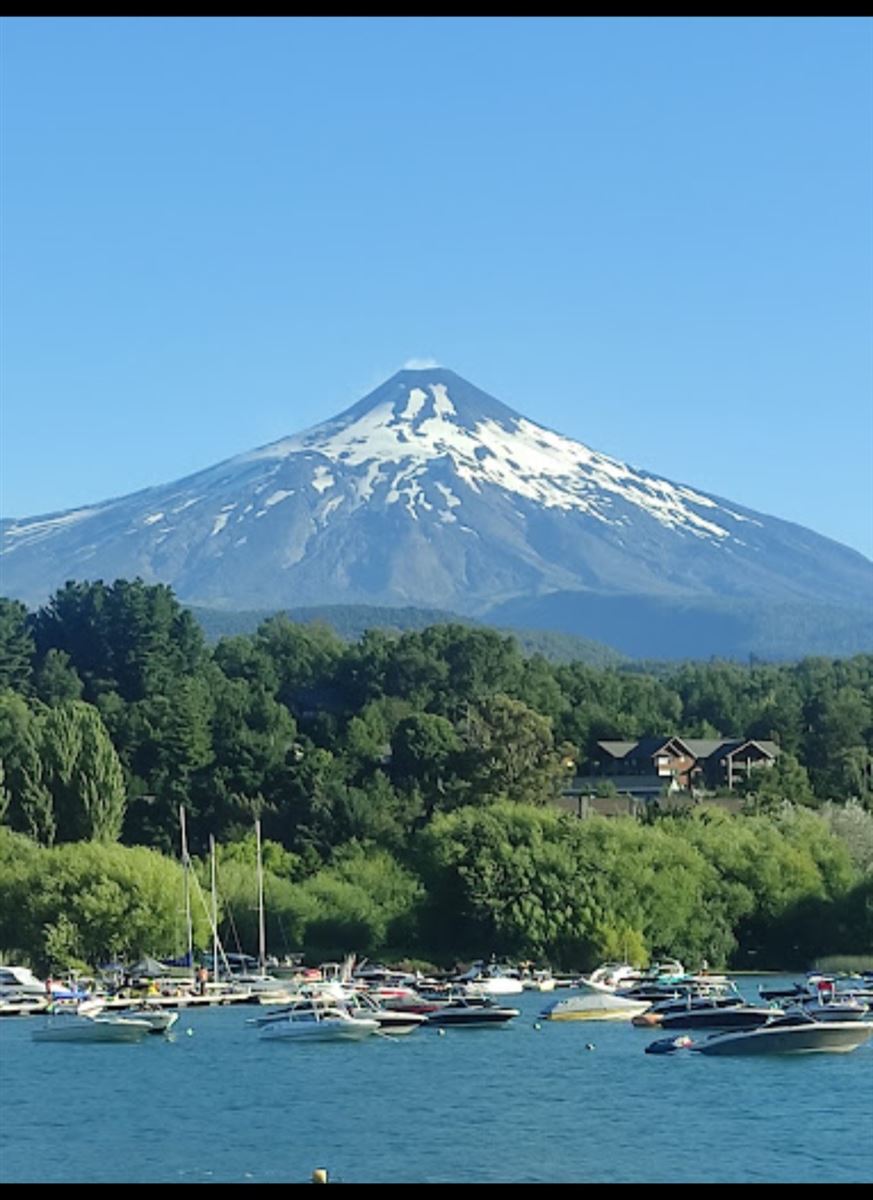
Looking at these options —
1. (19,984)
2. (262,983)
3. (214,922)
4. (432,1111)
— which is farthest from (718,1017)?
(19,984)

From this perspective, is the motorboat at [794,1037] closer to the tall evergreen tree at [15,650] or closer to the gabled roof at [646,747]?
the gabled roof at [646,747]

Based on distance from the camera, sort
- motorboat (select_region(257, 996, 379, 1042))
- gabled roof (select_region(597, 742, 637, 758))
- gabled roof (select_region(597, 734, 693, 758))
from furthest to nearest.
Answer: gabled roof (select_region(597, 734, 693, 758)) → gabled roof (select_region(597, 742, 637, 758)) → motorboat (select_region(257, 996, 379, 1042))

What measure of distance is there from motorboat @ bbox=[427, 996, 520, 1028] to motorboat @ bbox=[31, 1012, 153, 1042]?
5838mm

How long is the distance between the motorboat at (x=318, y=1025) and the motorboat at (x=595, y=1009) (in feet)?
14.1

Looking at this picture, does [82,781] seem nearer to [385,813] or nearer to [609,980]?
[385,813]

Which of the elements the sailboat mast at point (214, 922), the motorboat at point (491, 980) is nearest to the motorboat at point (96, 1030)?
the motorboat at point (491, 980)

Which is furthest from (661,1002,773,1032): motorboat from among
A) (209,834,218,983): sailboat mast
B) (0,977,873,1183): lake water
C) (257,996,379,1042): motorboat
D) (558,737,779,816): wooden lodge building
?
(558,737,779,816): wooden lodge building

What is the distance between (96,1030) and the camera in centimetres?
4219

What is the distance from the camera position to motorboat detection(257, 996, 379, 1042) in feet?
135

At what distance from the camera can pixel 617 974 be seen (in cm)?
5053

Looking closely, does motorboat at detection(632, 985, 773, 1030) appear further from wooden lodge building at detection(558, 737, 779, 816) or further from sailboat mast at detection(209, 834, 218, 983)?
wooden lodge building at detection(558, 737, 779, 816)
